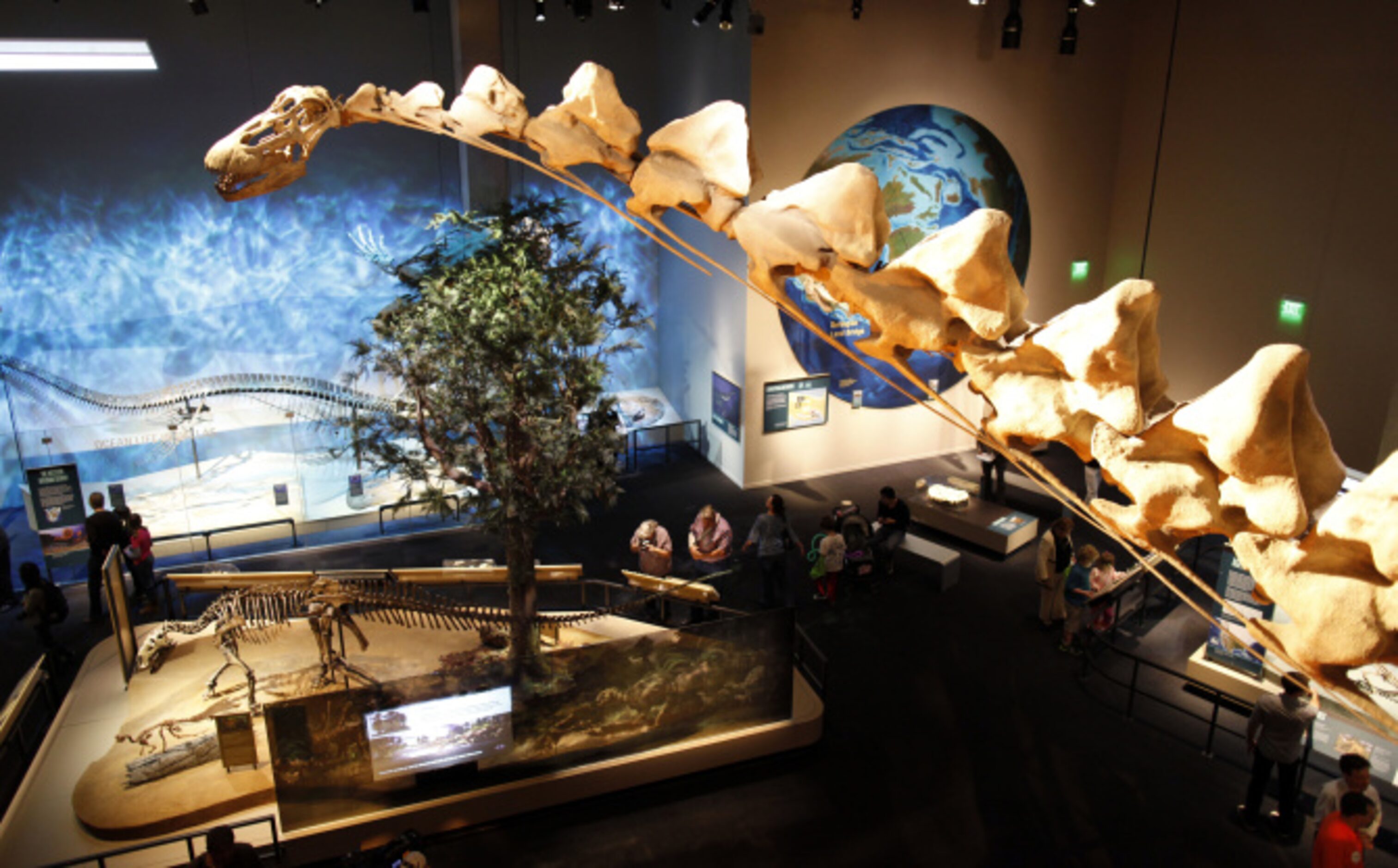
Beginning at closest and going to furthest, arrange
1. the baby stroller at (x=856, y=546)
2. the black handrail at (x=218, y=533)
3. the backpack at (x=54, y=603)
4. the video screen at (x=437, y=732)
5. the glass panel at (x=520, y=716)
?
the glass panel at (x=520, y=716) < the video screen at (x=437, y=732) < the backpack at (x=54, y=603) < the baby stroller at (x=856, y=546) < the black handrail at (x=218, y=533)

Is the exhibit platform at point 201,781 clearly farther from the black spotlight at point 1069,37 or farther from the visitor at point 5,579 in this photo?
the black spotlight at point 1069,37

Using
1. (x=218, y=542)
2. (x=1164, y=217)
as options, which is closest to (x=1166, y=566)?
(x=1164, y=217)

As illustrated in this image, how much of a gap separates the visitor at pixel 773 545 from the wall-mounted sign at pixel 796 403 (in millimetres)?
3143

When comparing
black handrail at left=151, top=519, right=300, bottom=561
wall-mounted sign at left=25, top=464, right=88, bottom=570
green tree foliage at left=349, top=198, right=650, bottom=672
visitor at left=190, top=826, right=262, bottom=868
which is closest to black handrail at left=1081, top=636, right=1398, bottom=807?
green tree foliage at left=349, top=198, right=650, bottom=672

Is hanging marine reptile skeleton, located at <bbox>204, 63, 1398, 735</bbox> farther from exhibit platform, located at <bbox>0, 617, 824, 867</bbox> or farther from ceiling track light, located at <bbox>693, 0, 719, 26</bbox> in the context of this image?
ceiling track light, located at <bbox>693, 0, 719, 26</bbox>

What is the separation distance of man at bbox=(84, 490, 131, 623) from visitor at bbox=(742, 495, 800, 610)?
5.83 metres

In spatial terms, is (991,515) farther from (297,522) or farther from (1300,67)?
(297,522)

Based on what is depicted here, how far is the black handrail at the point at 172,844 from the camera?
203 inches

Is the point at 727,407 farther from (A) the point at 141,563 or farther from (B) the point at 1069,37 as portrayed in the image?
(A) the point at 141,563

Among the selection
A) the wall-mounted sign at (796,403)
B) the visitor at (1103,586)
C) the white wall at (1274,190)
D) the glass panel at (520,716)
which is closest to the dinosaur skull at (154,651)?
the glass panel at (520,716)

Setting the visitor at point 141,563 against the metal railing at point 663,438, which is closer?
the visitor at point 141,563

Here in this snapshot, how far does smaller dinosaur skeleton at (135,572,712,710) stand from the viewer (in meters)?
6.94

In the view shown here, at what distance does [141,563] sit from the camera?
896 centimetres

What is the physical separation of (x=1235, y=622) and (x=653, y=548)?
489 cm
